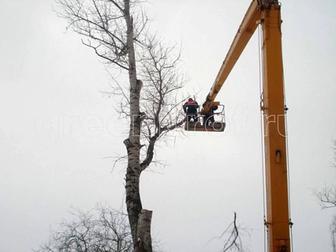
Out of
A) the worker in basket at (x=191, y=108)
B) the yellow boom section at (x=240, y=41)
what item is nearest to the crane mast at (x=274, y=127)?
the yellow boom section at (x=240, y=41)

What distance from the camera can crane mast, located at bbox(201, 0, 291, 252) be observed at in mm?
4926

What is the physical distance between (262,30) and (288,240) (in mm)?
3260

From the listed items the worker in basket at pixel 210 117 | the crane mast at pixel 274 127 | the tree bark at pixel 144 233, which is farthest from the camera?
the worker in basket at pixel 210 117

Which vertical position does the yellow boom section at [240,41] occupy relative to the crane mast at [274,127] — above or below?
above

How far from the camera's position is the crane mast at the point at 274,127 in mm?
4926

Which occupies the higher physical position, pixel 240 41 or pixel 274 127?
pixel 240 41

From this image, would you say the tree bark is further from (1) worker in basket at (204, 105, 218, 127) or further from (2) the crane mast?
(1) worker in basket at (204, 105, 218, 127)

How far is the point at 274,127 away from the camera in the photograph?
5.21 metres

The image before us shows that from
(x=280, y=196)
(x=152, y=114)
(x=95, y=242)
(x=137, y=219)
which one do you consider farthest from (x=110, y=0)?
(x=95, y=242)

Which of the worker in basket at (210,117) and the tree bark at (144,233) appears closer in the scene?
the tree bark at (144,233)

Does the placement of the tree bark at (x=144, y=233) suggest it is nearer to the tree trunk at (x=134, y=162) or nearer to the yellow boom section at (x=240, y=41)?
the tree trunk at (x=134, y=162)

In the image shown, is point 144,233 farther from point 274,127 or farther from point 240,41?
point 240,41

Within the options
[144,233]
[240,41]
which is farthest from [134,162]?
[240,41]

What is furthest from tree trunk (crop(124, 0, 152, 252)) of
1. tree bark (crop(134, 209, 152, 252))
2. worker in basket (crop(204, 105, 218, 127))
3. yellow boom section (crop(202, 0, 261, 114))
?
worker in basket (crop(204, 105, 218, 127))
